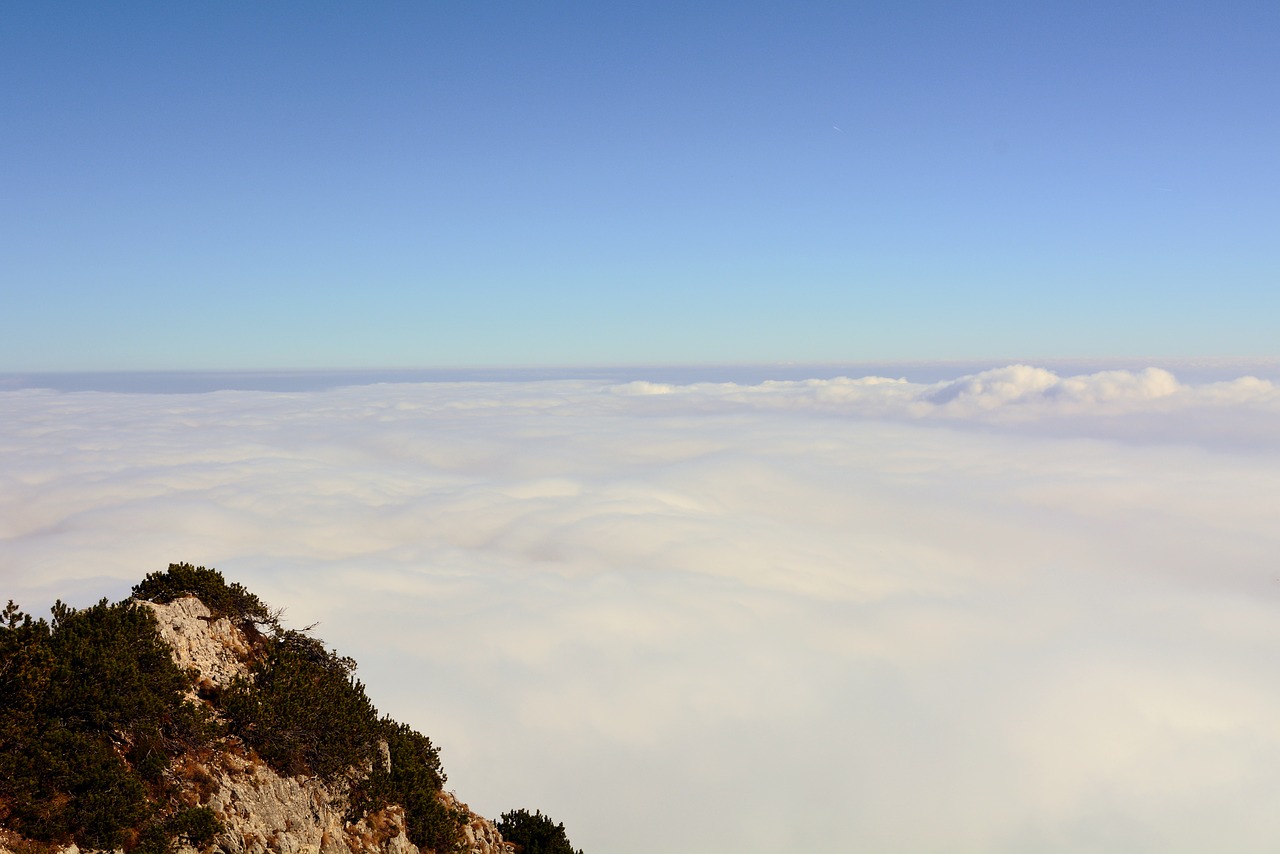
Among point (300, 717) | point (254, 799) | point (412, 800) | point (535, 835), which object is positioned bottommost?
point (535, 835)

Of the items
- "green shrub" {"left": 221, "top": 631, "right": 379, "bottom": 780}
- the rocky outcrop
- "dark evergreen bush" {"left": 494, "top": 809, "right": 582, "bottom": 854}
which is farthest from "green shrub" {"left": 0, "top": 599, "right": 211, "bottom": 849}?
"dark evergreen bush" {"left": 494, "top": 809, "right": 582, "bottom": 854}

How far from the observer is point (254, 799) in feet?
44.1

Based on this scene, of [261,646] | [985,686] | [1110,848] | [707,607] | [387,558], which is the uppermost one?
[261,646]

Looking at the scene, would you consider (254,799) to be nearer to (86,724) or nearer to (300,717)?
(300,717)

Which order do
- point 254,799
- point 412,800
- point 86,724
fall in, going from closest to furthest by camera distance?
1. point 86,724
2. point 254,799
3. point 412,800

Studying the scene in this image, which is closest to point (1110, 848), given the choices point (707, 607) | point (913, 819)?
point (913, 819)

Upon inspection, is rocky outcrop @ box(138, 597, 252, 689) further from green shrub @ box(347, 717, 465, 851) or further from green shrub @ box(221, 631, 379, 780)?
green shrub @ box(347, 717, 465, 851)

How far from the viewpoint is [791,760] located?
126m

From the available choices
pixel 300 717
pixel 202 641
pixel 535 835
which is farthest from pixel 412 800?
pixel 202 641

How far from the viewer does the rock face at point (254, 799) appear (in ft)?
42.4

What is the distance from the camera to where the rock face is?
Result: 1294 cm

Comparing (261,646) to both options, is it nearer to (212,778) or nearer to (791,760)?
(212,778)

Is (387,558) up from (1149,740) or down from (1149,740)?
up

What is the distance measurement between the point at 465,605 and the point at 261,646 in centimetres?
14403
